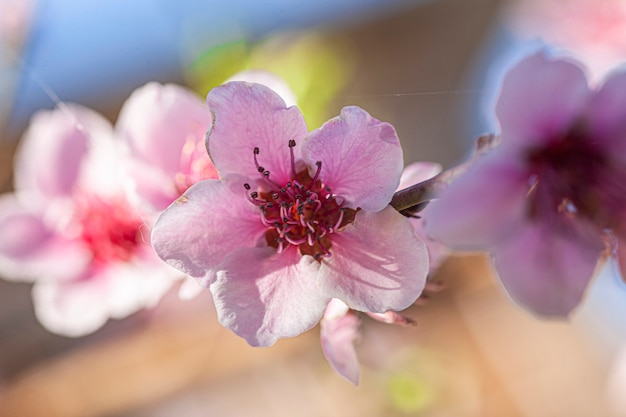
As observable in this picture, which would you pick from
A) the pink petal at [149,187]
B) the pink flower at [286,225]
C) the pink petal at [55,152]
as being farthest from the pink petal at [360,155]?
the pink petal at [55,152]

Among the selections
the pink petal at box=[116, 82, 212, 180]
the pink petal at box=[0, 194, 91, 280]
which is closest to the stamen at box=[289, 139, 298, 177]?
the pink petal at box=[116, 82, 212, 180]

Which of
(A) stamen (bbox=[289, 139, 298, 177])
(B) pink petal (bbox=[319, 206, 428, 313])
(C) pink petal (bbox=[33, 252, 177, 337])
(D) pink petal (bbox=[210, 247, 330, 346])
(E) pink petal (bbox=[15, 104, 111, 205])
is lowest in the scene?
(C) pink petal (bbox=[33, 252, 177, 337])

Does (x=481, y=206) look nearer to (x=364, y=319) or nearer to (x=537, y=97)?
(x=537, y=97)

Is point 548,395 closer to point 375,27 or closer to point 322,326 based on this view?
point 375,27

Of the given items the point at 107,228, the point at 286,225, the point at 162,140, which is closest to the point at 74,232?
the point at 107,228

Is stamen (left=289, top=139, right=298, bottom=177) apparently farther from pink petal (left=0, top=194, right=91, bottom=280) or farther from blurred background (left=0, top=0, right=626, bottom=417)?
pink petal (left=0, top=194, right=91, bottom=280)

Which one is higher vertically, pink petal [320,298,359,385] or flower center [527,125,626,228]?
flower center [527,125,626,228]

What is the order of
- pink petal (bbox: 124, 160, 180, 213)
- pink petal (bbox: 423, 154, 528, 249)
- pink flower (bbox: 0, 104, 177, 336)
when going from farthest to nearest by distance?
pink flower (bbox: 0, 104, 177, 336) < pink petal (bbox: 124, 160, 180, 213) < pink petal (bbox: 423, 154, 528, 249)
